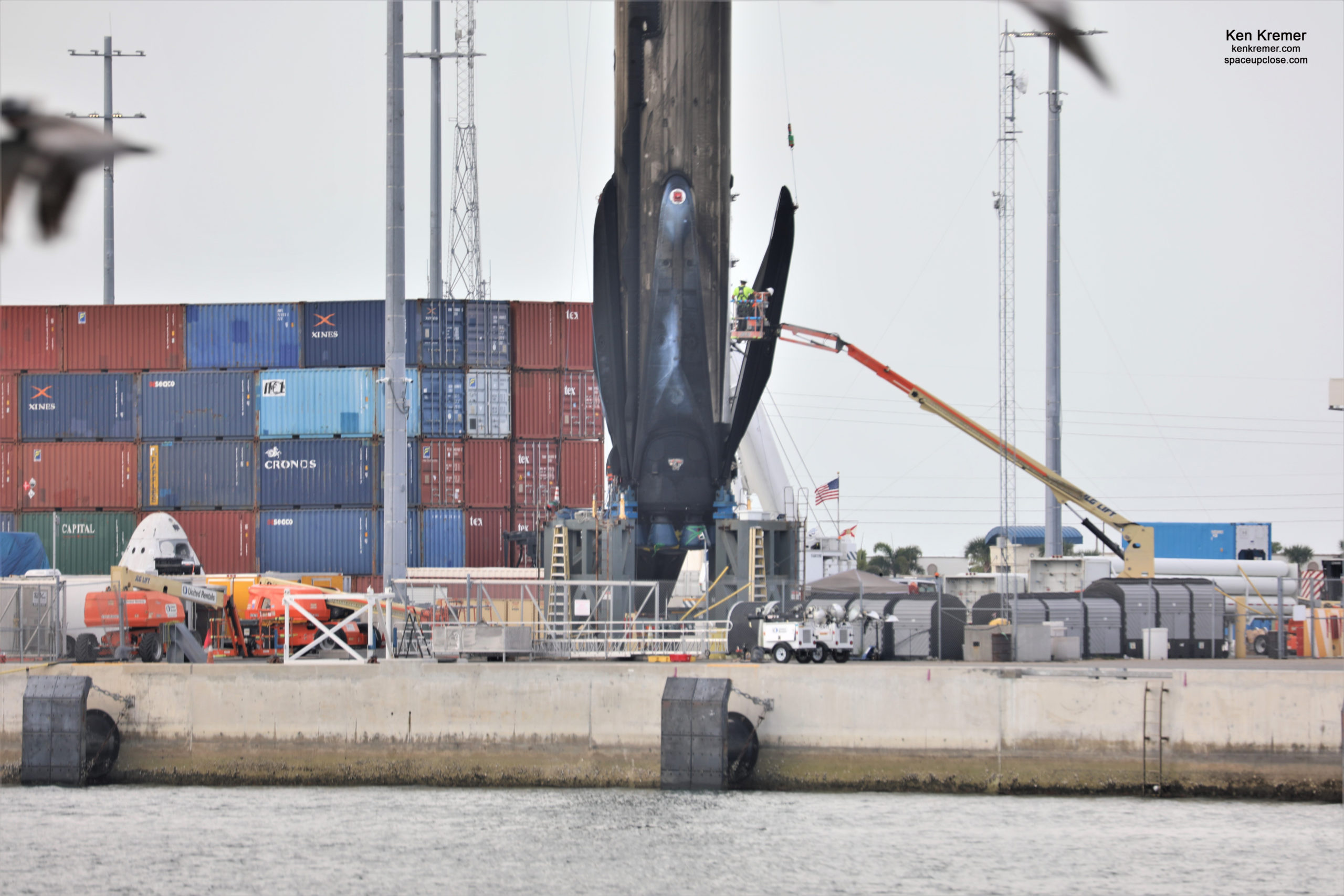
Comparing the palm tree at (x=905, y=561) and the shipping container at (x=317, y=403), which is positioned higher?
A: the shipping container at (x=317, y=403)

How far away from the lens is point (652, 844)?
2538cm

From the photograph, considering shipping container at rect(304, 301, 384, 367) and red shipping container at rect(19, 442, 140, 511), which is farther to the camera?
shipping container at rect(304, 301, 384, 367)

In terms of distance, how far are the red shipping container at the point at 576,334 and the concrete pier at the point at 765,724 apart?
93.9ft

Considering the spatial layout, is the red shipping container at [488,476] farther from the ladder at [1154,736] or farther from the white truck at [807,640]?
the ladder at [1154,736]

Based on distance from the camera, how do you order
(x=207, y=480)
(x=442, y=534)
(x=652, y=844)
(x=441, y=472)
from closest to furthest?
(x=652, y=844) → (x=442, y=534) → (x=441, y=472) → (x=207, y=480)

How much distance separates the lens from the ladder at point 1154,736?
92.3 feet

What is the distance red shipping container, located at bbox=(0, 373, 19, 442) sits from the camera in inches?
2394

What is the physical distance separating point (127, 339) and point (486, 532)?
1847cm

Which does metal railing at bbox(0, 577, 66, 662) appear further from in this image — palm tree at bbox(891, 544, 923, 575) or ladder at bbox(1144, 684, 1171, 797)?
palm tree at bbox(891, 544, 923, 575)

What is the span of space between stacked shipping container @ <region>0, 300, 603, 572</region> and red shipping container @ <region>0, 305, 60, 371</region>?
0.38 feet

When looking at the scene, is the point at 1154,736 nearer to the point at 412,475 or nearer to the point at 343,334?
the point at 412,475

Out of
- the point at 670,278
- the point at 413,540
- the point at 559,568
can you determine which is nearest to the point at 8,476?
the point at 413,540

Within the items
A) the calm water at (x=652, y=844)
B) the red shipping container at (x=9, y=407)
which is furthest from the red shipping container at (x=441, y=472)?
the calm water at (x=652, y=844)

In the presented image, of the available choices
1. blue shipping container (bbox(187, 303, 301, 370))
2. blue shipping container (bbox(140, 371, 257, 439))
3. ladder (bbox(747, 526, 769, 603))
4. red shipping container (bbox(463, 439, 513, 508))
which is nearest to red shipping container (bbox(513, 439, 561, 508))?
red shipping container (bbox(463, 439, 513, 508))
